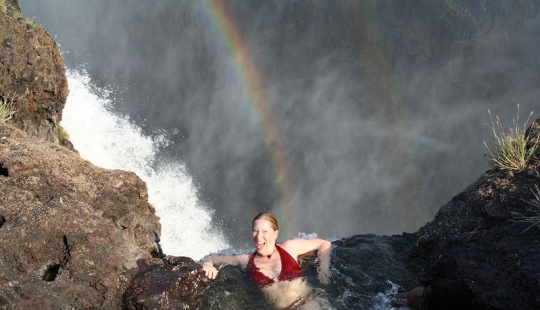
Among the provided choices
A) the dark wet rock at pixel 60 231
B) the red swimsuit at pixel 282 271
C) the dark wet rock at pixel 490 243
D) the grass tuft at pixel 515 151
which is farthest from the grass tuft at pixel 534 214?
the dark wet rock at pixel 60 231

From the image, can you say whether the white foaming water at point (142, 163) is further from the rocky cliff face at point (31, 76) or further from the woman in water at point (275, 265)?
the woman in water at point (275, 265)

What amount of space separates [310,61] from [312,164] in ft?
13.9

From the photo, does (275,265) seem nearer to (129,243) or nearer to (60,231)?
(129,243)

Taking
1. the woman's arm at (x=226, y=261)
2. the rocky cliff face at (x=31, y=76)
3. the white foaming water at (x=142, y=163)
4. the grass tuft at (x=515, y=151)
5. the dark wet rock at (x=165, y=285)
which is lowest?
the dark wet rock at (x=165, y=285)

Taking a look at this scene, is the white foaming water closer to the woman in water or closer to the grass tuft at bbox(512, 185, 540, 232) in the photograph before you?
the woman in water

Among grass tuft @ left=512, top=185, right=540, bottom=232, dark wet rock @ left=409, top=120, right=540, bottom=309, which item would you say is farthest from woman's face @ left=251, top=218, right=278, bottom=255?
grass tuft @ left=512, top=185, right=540, bottom=232

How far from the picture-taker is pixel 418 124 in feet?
59.3

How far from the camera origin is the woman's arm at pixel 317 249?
158 inches

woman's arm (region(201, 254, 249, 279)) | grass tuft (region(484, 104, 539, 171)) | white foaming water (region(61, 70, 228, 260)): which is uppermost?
white foaming water (region(61, 70, 228, 260))

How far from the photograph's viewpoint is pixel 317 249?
4.25 meters

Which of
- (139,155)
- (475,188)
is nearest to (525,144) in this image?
(475,188)

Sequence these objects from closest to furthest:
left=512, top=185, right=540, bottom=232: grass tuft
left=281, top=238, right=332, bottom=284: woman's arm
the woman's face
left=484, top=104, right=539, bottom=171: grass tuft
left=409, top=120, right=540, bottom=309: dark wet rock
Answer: left=409, top=120, right=540, bottom=309: dark wet rock → left=512, top=185, right=540, bottom=232: grass tuft → the woman's face → left=484, top=104, right=539, bottom=171: grass tuft → left=281, top=238, right=332, bottom=284: woman's arm

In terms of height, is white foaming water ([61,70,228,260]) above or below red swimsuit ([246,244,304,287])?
above

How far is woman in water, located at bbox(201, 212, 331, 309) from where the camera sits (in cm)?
359
